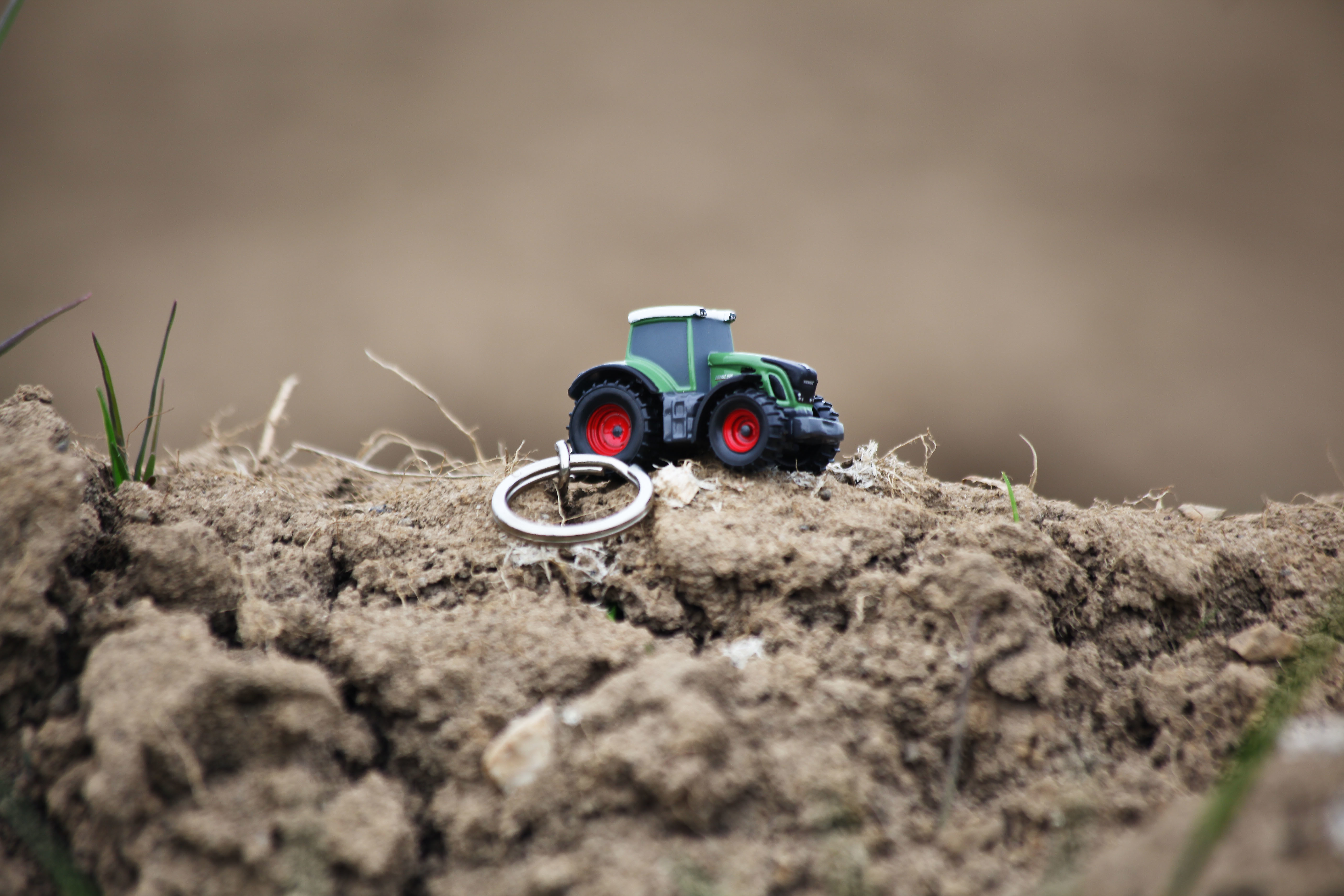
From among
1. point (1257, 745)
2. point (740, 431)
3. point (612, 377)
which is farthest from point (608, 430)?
point (1257, 745)

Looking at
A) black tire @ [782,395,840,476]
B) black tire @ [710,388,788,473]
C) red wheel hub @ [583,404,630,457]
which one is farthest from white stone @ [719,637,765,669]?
red wheel hub @ [583,404,630,457]

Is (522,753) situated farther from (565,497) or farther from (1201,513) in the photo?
(1201,513)

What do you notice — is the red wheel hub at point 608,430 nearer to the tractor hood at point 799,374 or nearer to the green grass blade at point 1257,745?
the tractor hood at point 799,374

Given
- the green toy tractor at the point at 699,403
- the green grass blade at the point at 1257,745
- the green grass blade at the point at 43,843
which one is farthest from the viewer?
the green toy tractor at the point at 699,403

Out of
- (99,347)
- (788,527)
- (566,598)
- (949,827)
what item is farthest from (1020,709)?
(99,347)

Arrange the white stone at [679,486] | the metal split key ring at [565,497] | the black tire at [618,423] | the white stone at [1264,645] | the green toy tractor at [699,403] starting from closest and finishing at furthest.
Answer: the white stone at [1264,645]
the metal split key ring at [565,497]
the white stone at [679,486]
the green toy tractor at [699,403]
the black tire at [618,423]

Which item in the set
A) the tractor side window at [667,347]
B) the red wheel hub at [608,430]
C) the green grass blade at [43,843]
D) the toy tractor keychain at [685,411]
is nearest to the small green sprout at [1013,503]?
the toy tractor keychain at [685,411]

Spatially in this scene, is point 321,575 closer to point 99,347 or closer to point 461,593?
point 461,593
